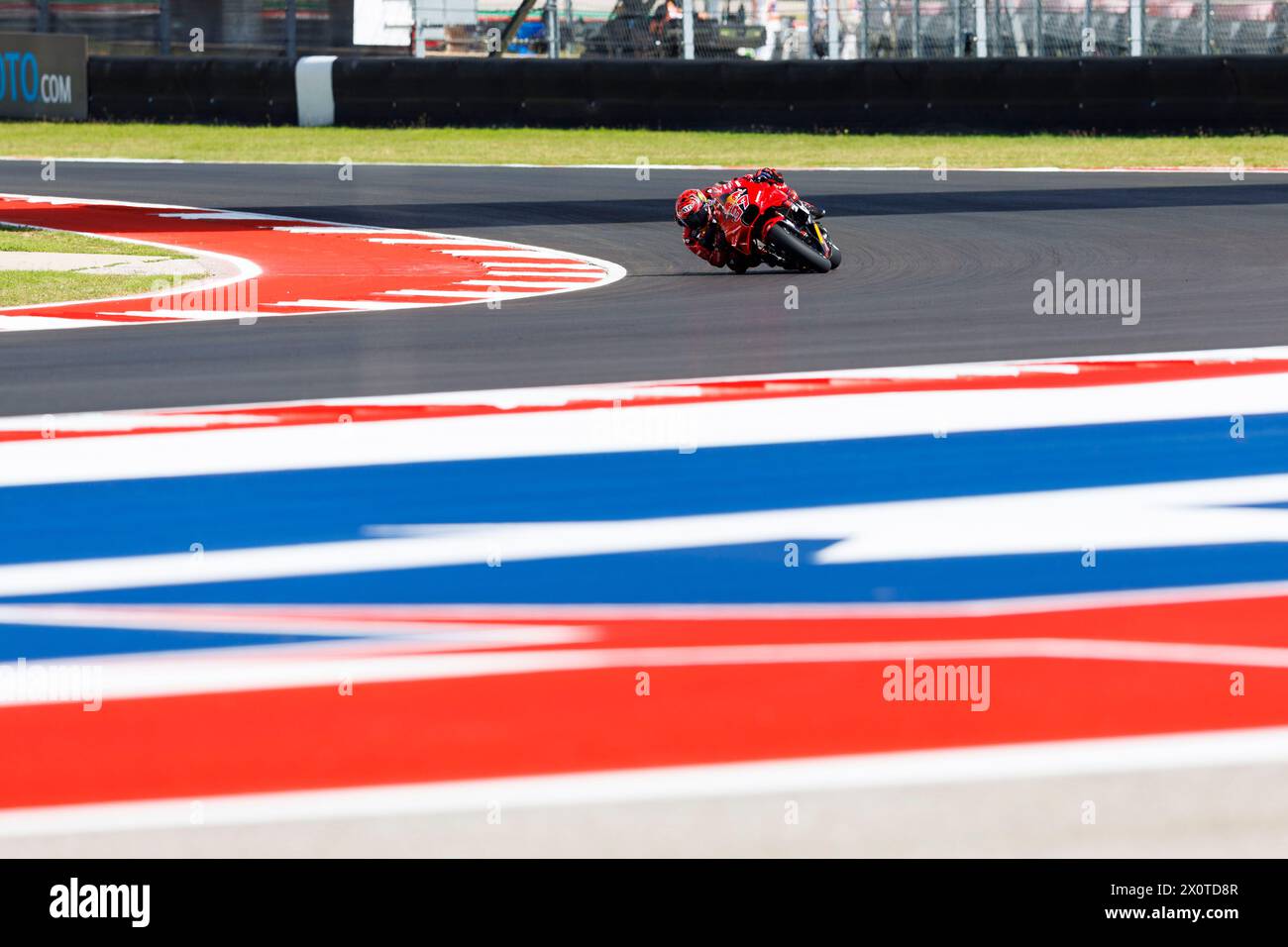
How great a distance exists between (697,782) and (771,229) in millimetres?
8643

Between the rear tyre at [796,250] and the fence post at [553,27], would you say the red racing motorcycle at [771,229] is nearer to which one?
the rear tyre at [796,250]

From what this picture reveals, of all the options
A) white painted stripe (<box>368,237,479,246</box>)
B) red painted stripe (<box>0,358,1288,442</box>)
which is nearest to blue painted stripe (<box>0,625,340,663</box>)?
red painted stripe (<box>0,358,1288,442</box>)

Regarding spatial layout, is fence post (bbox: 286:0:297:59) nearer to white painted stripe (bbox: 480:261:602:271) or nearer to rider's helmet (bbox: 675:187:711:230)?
white painted stripe (bbox: 480:261:602:271)

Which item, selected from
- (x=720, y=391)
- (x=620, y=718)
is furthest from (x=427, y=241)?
(x=620, y=718)

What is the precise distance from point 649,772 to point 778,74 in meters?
22.5

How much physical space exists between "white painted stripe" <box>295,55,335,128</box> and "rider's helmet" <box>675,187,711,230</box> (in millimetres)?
16213

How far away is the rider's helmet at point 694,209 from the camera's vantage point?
12.8 metres

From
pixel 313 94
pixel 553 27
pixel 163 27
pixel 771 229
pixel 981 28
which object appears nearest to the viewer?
pixel 771 229

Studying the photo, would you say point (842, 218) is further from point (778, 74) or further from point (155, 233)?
point (778, 74)

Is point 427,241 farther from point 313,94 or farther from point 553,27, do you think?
point 553,27

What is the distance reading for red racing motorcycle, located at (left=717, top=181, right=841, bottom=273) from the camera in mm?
12625

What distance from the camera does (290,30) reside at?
105 ft

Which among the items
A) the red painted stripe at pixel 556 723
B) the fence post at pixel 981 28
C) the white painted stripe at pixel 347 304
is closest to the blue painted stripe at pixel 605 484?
the red painted stripe at pixel 556 723

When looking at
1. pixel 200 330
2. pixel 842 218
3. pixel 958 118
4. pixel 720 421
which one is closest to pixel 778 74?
pixel 958 118
